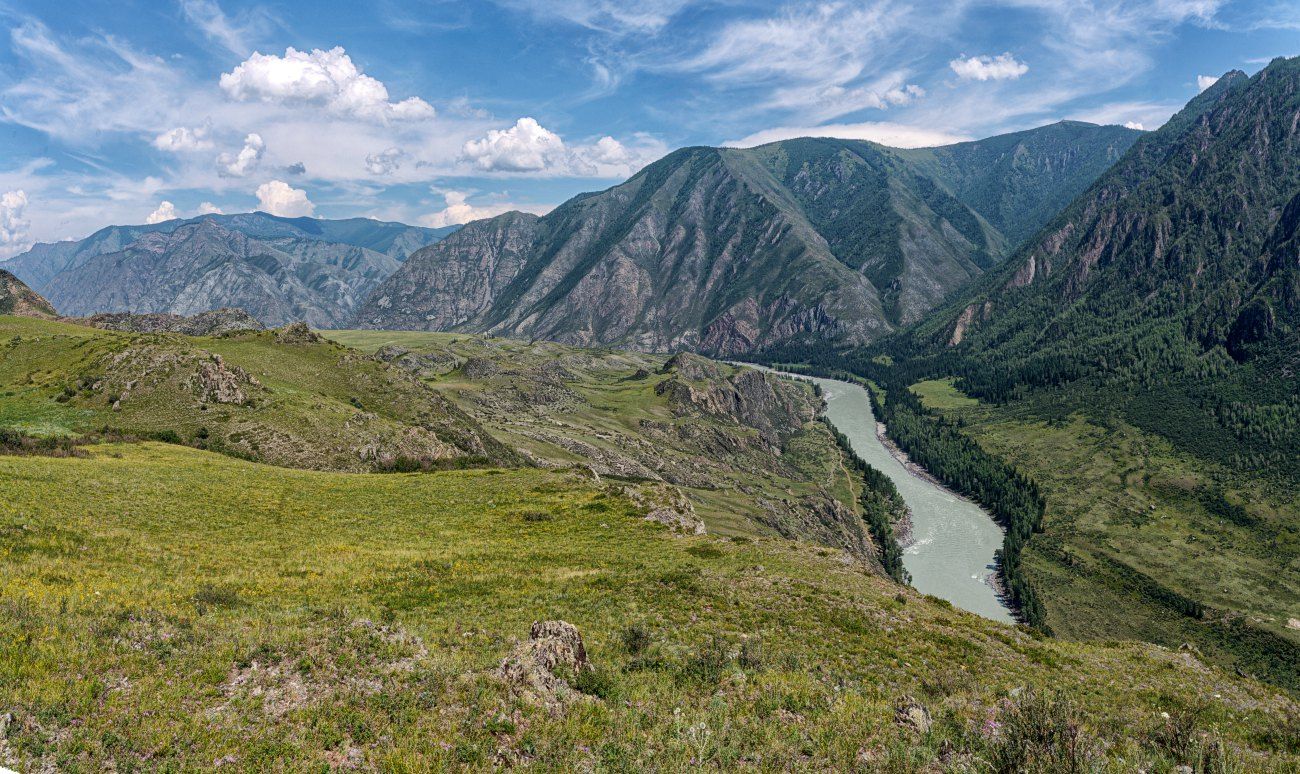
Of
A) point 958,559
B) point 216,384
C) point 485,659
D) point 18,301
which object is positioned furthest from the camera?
point 958,559

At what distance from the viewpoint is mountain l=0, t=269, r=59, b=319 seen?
14762cm

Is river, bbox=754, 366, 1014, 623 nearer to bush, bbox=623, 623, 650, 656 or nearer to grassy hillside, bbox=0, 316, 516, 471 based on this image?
grassy hillside, bbox=0, 316, 516, 471

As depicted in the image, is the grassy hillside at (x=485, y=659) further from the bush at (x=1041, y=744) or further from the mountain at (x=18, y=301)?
the mountain at (x=18, y=301)

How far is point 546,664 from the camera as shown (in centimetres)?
1717

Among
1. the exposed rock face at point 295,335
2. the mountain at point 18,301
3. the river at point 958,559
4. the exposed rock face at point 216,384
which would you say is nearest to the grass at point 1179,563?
the river at point 958,559

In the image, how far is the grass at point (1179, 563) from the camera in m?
124

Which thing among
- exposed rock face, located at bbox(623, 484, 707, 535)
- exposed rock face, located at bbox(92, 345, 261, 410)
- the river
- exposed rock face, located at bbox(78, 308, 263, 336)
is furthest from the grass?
exposed rock face, located at bbox(78, 308, 263, 336)

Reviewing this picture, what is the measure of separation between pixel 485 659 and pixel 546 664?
2.60m

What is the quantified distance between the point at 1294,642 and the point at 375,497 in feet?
590

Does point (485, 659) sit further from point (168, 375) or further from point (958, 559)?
point (958, 559)

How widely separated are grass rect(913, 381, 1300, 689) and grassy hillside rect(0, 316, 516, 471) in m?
145

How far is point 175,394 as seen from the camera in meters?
64.4

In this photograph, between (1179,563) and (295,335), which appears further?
(1179,563)

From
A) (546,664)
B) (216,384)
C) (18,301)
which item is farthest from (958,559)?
(18,301)
